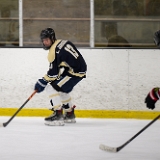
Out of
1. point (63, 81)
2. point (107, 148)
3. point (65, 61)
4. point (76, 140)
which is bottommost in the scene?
point (76, 140)

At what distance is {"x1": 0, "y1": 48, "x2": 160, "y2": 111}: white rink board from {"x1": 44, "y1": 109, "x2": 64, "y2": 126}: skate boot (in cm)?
47

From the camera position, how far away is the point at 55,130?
562 centimetres

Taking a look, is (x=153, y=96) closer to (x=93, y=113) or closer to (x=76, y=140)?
(x=76, y=140)

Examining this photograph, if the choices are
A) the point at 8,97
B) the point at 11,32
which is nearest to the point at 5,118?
the point at 8,97

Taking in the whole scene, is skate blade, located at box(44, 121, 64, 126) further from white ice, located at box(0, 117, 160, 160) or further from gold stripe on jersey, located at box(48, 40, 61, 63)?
gold stripe on jersey, located at box(48, 40, 61, 63)

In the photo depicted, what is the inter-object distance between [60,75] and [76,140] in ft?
4.41

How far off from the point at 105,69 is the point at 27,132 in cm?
144

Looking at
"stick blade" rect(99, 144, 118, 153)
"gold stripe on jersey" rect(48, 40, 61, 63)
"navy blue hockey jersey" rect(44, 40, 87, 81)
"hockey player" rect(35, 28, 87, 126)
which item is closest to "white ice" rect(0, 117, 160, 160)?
"stick blade" rect(99, 144, 118, 153)

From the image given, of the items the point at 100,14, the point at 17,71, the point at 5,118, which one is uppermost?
the point at 100,14

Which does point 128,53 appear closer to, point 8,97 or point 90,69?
point 90,69

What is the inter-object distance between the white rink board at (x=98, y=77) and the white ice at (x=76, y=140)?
0.21 meters

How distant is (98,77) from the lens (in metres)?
6.56

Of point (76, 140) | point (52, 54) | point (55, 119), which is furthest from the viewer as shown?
point (55, 119)

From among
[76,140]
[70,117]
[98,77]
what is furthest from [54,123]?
[76,140]
